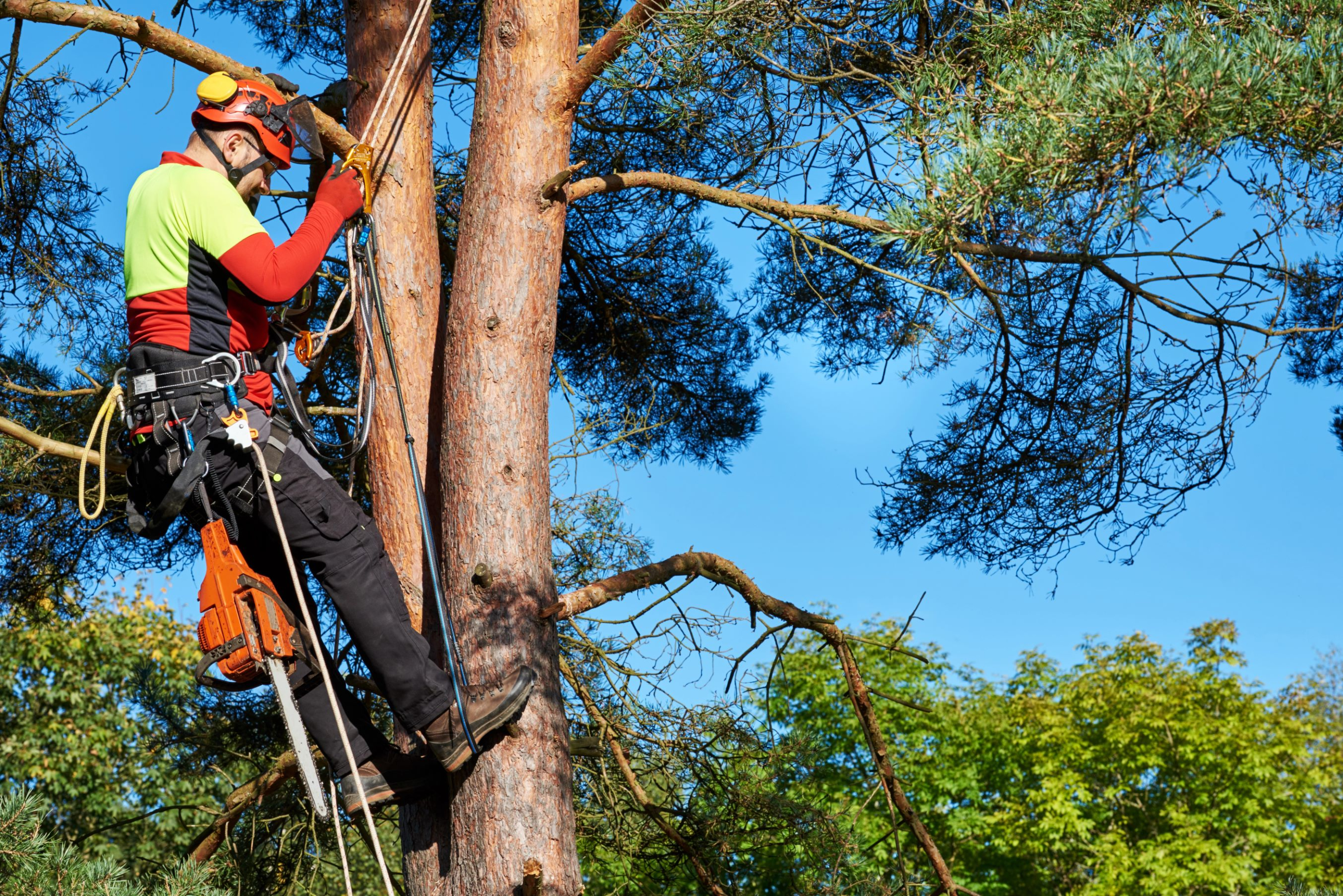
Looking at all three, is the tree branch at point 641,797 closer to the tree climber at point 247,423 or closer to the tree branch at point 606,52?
the tree climber at point 247,423

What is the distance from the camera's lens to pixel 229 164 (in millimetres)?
3359

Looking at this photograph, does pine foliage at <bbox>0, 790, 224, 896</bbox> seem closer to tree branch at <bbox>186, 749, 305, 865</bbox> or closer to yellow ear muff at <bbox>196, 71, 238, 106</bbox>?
tree branch at <bbox>186, 749, 305, 865</bbox>

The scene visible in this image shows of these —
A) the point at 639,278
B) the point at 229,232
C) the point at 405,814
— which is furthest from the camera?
the point at 639,278

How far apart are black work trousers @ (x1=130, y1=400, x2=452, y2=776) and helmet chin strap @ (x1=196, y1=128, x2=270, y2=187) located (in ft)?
2.39

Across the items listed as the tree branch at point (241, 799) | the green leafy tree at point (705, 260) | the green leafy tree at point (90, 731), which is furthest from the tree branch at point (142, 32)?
the green leafy tree at point (90, 731)

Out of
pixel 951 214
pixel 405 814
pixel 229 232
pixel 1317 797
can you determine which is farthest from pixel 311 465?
pixel 1317 797

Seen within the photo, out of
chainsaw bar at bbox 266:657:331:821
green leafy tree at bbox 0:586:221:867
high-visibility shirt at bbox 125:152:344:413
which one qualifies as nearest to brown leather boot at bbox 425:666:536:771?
chainsaw bar at bbox 266:657:331:821

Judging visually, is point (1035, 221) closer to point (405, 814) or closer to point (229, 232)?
point (229, 232)

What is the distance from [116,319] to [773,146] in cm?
394

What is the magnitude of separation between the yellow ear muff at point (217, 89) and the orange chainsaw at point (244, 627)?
122cm

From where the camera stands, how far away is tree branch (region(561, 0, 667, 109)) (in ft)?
14.4

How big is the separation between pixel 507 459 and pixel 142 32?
86.6 inches

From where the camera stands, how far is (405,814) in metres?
3.54

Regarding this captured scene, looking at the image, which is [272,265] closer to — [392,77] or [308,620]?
[308,620]
